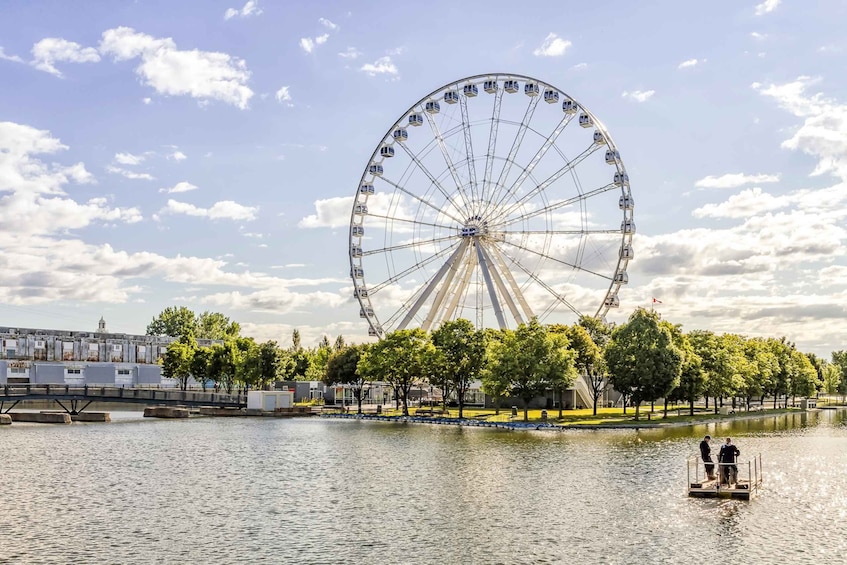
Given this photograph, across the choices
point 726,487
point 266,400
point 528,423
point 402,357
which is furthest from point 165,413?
point 726,487

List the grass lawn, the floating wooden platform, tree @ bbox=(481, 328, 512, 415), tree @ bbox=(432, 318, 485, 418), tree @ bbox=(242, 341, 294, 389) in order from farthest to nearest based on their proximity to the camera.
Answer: tree @ bbox=(242, 341, 294, 389)
tree @ bbox=(432, 318, 485, 418)
tree @ bbox=(481, 328, 512, 415)
the grass lawn
the floating wooden platform

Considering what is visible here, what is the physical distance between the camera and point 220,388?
190875 millimetres

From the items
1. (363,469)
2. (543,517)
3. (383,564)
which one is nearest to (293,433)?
(363,469)

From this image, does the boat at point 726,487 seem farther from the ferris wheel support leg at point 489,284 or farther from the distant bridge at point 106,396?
the distant bridge at point 106,396

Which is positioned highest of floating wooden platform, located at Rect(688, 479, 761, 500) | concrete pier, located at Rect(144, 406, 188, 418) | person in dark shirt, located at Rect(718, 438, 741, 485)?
person in dark shirt, located at Rect(718, 438, 741, 485)

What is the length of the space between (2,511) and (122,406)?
12721 centimetres

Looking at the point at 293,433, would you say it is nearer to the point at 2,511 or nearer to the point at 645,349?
the point at 645,349

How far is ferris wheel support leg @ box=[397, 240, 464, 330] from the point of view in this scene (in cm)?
11656

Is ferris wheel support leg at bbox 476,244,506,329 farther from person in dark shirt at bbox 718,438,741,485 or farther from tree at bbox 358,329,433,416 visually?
person in dark shirt at bbox 718,438,741,485

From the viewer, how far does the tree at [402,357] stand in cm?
11956

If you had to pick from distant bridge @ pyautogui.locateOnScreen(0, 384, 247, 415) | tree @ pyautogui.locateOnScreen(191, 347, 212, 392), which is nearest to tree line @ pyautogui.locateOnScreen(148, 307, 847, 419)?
tree @ pyautogui.locateOnScreen(191, 347, 212, 392)

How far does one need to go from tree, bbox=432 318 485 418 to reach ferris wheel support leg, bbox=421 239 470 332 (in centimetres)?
245

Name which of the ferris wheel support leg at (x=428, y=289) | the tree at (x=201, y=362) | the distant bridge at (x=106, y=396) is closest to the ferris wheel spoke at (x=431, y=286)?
the ferris wheel support leg at (x=428, y=289)

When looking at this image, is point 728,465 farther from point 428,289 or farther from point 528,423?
point 428,289
